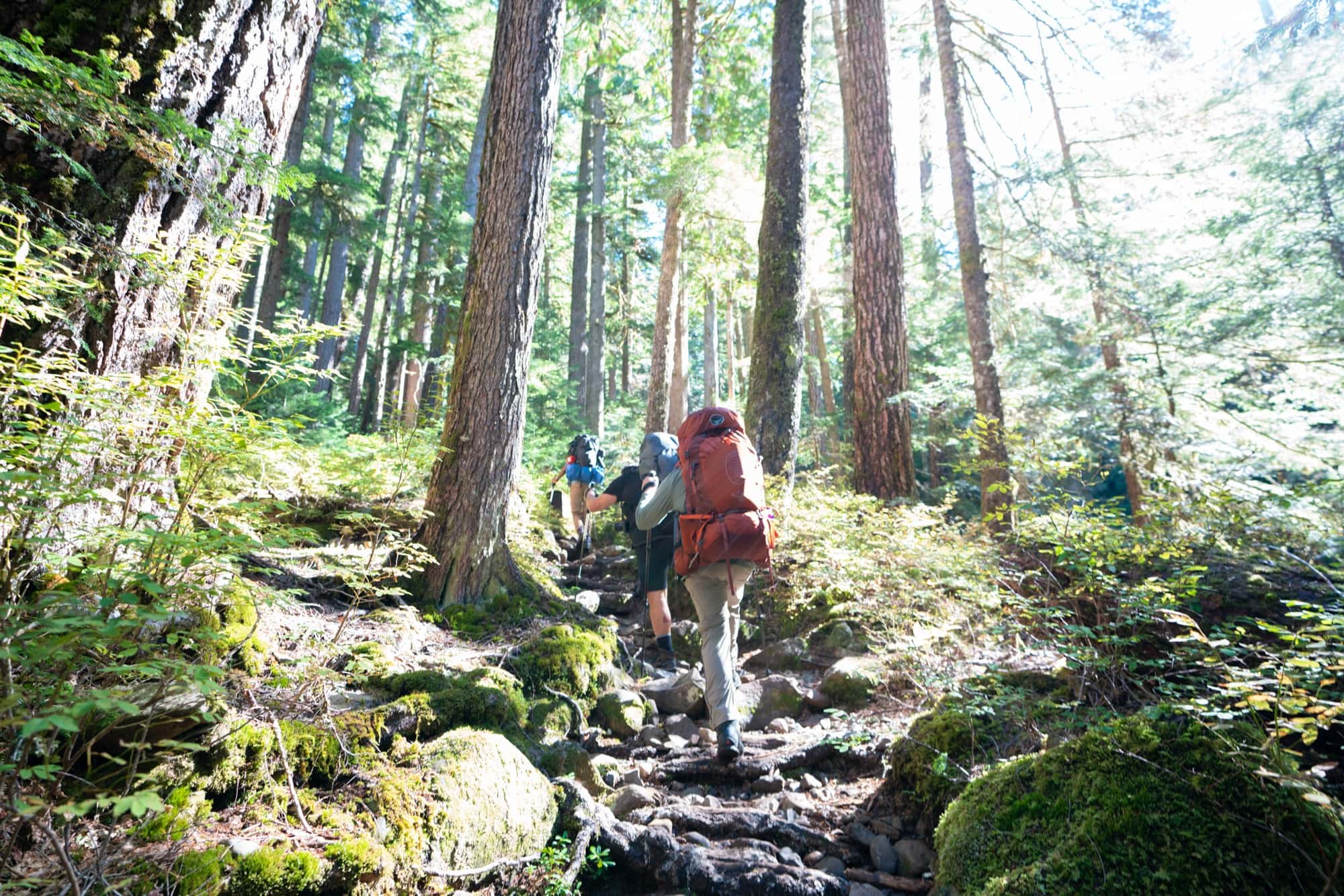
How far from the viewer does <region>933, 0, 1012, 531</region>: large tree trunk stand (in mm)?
10195

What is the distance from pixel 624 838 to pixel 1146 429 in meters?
9.66

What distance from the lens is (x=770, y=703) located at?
5039 mm

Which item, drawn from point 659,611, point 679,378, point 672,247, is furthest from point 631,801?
point 672,247

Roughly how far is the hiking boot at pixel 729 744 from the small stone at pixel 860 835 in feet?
2.99

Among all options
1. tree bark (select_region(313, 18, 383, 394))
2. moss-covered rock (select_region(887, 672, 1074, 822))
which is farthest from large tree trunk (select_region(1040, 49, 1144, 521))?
tree bark (select_region(313, 18, 383, 394))

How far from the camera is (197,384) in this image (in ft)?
8.94

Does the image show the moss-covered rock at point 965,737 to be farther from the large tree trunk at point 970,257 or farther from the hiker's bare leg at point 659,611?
the large tree trunk at point 970,257

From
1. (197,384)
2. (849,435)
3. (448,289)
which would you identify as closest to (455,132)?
(448,289)

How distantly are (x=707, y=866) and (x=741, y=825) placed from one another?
0.54m

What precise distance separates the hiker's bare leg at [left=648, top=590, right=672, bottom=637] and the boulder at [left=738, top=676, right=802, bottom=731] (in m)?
1.30

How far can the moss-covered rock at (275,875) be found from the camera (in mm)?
1967

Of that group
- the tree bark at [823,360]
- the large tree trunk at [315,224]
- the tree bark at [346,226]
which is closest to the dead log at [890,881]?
the large tree trunk at [315,224]

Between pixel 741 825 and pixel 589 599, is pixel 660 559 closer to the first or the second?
pixel 589 599

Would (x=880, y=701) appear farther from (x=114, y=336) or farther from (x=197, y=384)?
(x=114, y=336)
